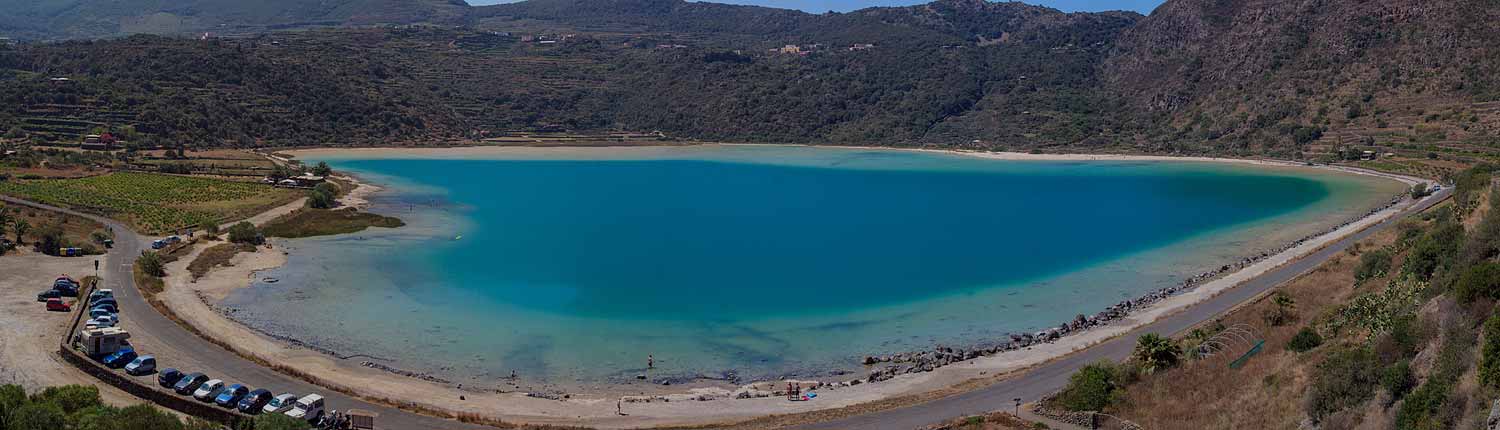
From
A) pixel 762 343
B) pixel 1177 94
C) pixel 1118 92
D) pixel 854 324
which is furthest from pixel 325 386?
pixel 1118 92

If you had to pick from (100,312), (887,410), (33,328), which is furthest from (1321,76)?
(33,328)

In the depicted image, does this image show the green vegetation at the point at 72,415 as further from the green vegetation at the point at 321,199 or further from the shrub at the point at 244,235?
the green vegetation at the point at 321,199

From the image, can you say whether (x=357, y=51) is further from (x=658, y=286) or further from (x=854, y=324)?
(x=854, y=324)

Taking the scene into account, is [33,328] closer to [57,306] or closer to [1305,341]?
[57,306]

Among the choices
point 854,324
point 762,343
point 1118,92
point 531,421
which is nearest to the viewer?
point 531,421

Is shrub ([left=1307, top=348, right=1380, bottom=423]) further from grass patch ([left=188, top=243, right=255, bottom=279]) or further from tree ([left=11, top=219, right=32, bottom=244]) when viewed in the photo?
tree ([left=11, top=219, right=32, bottom=244])

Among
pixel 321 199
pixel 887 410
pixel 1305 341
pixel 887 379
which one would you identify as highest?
pixel 1305 341
